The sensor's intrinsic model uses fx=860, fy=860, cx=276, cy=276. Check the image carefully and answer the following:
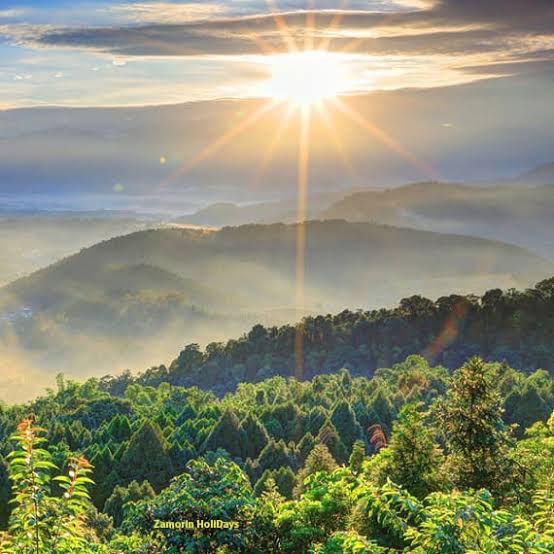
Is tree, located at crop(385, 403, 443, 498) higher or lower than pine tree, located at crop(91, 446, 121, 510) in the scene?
higher

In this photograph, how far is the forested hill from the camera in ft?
350

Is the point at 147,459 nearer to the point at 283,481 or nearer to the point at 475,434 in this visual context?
the point at 283,481

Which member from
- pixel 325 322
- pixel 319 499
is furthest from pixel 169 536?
pixel 325 322

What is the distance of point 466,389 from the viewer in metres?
23.3

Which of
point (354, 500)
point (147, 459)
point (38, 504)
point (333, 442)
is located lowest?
point (147, 459)

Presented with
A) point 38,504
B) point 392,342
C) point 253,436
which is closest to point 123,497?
point 253,436

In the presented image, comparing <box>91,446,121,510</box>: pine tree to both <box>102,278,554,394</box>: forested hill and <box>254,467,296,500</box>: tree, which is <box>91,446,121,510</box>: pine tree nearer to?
<box>254,467,296,500</box>: tree

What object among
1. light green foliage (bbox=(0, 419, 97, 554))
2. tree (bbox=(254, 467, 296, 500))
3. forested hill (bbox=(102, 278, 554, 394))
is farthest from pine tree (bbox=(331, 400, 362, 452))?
forested hill (bbox=(102, 278, 554, 394))

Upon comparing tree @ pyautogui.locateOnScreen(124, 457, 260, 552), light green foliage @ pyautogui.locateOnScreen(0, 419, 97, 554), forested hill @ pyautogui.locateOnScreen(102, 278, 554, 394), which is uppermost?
light green foliage @ pyautogui.locateOnScreen(0, 419, 97, 554)

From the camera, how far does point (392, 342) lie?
113812 millimetres

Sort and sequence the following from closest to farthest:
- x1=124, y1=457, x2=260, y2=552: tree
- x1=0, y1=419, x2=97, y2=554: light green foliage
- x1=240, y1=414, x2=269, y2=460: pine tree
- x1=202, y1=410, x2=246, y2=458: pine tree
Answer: x1=0, y1=419, x2=97, y2=554: light green foliage
x1=124, y1=457, x2=260, y2=552: tree
x1=202, y1=410, x2=246, y2=458: pine tree
x1=240, y1=414, x2=269, y2=460: pine tree

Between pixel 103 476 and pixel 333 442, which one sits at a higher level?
pixel 333 442

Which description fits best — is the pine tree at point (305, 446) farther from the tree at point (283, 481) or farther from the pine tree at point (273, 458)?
the tree at point (283, 481)

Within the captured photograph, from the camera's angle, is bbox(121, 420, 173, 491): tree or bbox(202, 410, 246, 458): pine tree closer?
bbox(121, 420, 173, 491): tree
